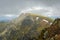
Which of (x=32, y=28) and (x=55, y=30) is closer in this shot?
(x=32, y=28)

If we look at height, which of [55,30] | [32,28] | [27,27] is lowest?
[55,30]

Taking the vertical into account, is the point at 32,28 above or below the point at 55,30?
above

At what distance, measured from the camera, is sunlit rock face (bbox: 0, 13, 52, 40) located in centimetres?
1351

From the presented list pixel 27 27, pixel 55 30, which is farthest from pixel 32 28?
pixel 55 30

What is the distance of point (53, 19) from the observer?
43.9ft

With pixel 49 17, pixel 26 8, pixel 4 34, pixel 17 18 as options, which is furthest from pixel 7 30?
pixel 49 17

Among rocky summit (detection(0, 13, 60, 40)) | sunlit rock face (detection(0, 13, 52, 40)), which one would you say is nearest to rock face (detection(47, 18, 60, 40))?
rocky summit (detection(0, 13, 60, 40))

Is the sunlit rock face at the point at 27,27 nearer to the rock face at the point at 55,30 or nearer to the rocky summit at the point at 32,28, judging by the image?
the rocky summit at the point at 32,28

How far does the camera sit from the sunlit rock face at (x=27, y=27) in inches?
532

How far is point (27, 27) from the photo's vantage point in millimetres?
13781

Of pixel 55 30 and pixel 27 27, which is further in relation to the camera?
pixel 55 30

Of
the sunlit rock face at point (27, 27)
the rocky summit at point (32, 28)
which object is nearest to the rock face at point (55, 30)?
the rocky summit at point (32, 28)

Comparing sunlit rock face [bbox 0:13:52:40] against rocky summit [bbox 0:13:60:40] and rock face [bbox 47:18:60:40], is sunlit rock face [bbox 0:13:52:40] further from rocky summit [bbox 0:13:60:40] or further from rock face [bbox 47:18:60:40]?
rock face [bbox 47:18:60:40]

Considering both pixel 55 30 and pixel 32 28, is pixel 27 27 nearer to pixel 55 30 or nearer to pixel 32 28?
pixel 32 28
